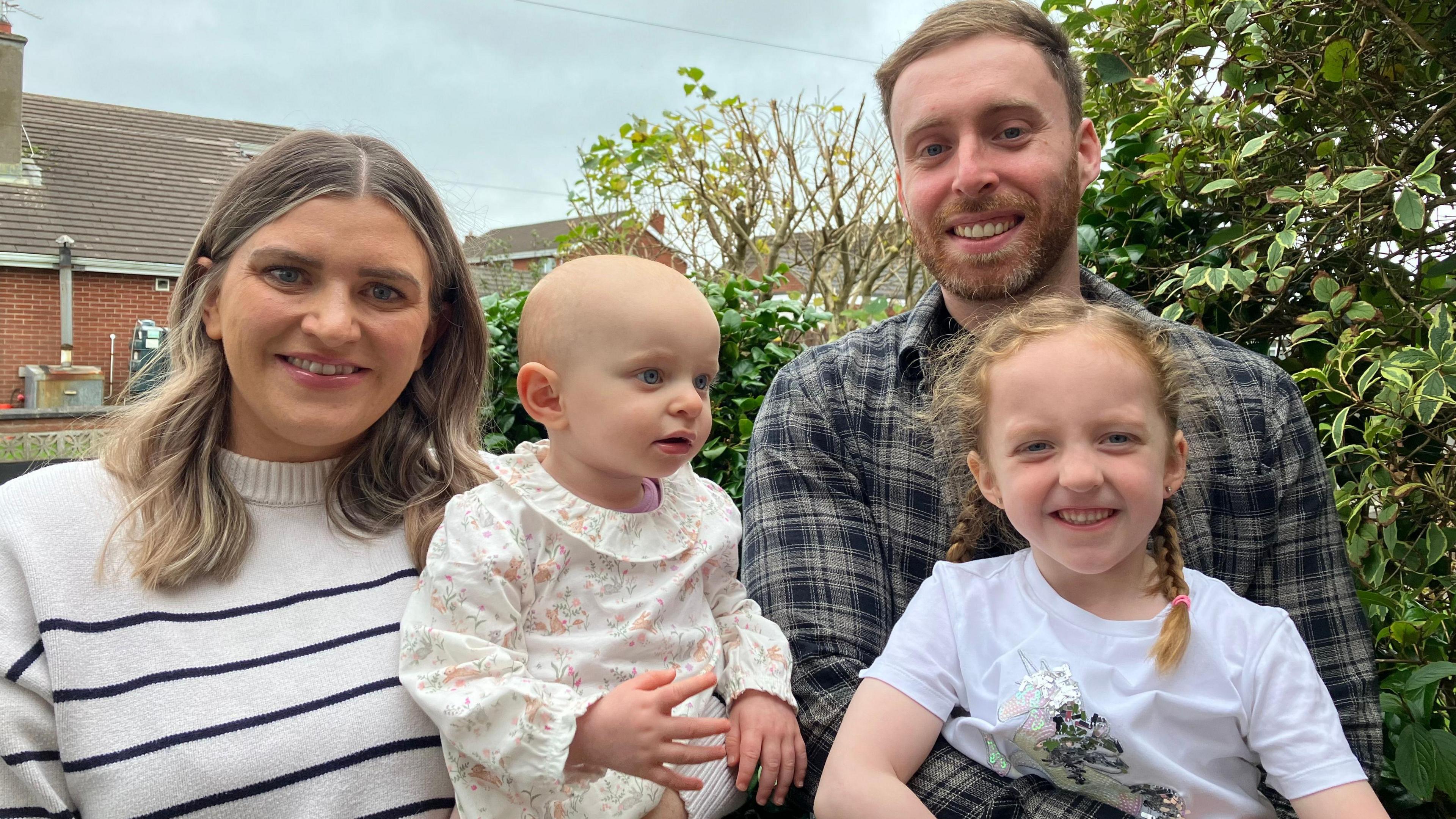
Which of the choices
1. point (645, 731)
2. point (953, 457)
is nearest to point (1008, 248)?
point (953, 457)

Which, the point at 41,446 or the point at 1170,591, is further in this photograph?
the point at 41,446

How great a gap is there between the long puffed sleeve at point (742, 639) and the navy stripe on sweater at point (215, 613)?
56 cm

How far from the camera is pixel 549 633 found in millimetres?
1535

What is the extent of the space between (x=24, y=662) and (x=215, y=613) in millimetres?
256

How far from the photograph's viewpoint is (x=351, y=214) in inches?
67.4

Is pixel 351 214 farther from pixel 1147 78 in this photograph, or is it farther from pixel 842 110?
pixel 842 110

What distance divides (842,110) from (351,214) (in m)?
6.64

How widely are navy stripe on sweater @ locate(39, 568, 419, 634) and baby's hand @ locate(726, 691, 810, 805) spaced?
66cm

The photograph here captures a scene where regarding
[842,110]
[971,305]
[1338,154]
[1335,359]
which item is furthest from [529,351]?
[842,110]

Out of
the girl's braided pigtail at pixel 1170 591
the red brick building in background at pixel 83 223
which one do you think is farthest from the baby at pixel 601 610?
the red brick building in background at pixel 83 223

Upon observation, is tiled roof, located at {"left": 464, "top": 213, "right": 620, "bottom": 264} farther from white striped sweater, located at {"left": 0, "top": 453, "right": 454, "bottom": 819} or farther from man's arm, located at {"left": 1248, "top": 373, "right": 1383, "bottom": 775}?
man's arm, located at {"left": 1248, "top": 373, "right": 1383, "bottom": 775}

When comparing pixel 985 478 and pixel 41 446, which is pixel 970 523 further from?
pixel 41 446

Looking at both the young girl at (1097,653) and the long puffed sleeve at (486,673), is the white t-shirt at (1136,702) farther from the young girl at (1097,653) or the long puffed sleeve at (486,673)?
the long puffed sleeve at (486,673)

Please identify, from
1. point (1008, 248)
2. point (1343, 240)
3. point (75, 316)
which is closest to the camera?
point (1008, 248)
